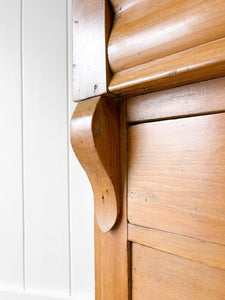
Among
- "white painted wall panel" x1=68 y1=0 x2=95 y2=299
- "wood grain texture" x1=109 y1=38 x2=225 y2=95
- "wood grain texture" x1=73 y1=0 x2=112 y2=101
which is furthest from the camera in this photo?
"white painted wall panel" x1=68 y1=0 x2=95 y2=299

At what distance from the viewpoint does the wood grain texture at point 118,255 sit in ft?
2.03

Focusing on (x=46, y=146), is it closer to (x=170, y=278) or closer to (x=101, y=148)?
(x=101, y=148)

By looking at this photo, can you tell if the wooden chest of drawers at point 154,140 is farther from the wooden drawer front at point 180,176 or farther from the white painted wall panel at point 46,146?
the white painted wall panel at point 46,146

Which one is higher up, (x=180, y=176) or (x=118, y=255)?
Answer: (x=180, y=176)

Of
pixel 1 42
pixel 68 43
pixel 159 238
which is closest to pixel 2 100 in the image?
pixel 1 42

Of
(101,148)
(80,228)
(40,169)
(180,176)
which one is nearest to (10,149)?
(40,169)

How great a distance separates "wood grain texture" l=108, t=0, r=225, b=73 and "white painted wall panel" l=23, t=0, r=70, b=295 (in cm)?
42

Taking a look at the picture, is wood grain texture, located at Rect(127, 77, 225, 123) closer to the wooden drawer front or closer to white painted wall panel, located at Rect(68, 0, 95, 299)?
the wooden drawer front

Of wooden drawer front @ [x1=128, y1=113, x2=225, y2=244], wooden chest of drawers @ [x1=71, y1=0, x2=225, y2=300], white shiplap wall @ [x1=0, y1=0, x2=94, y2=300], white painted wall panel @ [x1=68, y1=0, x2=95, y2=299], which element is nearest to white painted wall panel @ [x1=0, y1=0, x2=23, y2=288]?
white shiplap wall @ [x1=0, y1=0, x2=94, y2=300]

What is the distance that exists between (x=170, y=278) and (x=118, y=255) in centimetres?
14

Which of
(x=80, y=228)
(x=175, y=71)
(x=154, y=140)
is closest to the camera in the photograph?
(x=175, y=71)

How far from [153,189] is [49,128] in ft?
1.75

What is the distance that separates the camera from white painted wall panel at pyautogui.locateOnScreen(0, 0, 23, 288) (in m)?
1.00

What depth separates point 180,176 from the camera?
0.51 metres
